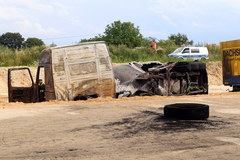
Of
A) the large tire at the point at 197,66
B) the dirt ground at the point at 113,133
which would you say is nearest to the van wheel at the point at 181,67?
the large tire at the point at 197,66

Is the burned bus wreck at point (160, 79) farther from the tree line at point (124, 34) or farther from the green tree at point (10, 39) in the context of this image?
the green tree at point (10, 39)

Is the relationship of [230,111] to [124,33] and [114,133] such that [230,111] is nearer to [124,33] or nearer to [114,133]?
[114,133]

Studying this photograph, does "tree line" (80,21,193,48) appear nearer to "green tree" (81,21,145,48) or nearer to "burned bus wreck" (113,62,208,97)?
"green tree" (81,21,145,48)

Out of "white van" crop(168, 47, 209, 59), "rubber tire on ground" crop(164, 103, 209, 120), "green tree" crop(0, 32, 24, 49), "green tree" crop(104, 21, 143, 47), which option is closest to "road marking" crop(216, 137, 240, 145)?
"rubber tire on ground" crop(164, 103, 209, 120)

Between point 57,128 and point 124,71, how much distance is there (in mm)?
6284

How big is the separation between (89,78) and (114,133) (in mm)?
4983

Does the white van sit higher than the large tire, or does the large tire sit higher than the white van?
the white van

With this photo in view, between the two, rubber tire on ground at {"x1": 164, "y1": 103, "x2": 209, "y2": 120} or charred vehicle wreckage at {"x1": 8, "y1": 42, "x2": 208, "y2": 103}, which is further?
charred vehicle wreckage at {"x1": 8, "y1": 42, "x2": 208, "y2": 103}

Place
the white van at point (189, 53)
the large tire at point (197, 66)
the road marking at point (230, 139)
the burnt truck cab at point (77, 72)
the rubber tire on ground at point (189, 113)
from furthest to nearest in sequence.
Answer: the white van at point (189, 53)
the large tire at point (197, 66)
the burnt truck cab at point (77, 72)
the rubber tire on ground at point (189, 113)
the road marking at point (230, 139)

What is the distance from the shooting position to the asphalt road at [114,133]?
5461mm

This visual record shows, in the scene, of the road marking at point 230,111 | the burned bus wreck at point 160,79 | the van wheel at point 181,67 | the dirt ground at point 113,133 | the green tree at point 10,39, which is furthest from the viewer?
the green tree at point 10,39

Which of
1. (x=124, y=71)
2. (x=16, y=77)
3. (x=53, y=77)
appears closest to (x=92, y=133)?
(x=53, y=77)

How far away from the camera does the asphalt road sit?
5.46m

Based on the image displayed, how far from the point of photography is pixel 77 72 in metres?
11.6
